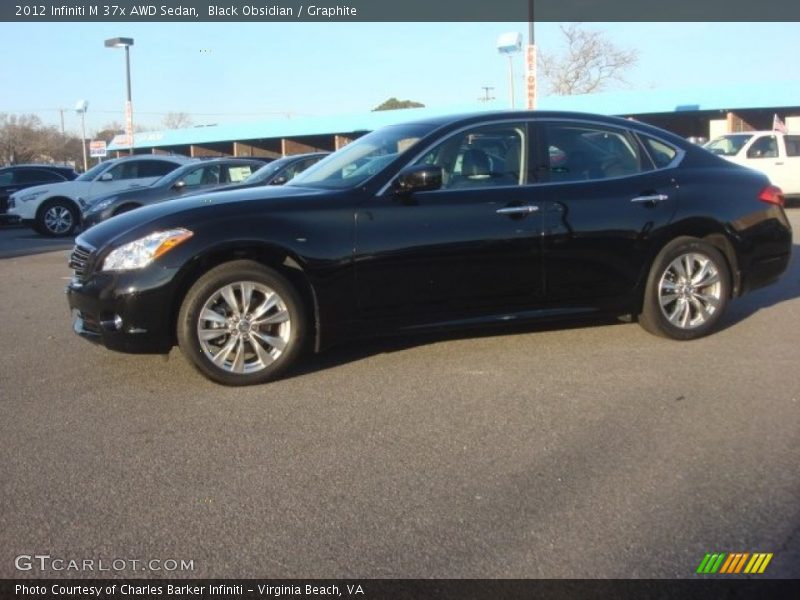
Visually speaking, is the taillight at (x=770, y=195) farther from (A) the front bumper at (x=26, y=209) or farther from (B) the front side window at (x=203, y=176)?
(A) the front bumper at (x=26, y=209)

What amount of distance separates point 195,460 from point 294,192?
211 centimetres

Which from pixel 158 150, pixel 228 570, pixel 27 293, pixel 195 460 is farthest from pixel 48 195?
pixel 158 150

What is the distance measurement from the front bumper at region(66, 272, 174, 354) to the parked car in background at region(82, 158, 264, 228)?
342 inches

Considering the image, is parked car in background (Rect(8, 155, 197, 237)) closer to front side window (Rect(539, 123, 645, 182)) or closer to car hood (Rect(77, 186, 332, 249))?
car hood (Rect(77, 186, 332, 249))

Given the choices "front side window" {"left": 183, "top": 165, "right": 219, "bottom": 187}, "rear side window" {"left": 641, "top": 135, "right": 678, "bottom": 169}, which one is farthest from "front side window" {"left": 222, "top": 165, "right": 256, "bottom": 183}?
"rear side window" {"left": 641, "top": 135, "right": 678, "bottom": 169}

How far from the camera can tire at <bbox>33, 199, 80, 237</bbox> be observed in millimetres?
16656

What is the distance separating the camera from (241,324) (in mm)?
4906

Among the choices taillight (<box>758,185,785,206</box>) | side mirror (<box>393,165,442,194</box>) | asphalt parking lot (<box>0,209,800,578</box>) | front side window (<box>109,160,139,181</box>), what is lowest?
asphalt parking lot (<box>0,209,800,578</box>)

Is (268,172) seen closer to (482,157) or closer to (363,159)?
(363,159)

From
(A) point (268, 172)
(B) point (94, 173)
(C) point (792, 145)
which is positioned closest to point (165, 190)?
(A) point (268, 172)

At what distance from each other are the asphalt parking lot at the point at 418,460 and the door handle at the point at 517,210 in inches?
39.8

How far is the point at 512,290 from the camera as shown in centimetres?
547

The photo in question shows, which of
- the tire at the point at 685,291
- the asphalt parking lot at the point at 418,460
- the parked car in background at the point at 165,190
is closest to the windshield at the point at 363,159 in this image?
the asphalt parking lot at the point at 418,460

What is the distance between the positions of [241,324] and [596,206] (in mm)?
2628
